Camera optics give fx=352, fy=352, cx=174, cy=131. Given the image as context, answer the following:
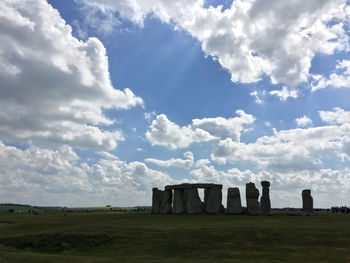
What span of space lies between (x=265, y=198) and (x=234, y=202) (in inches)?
165

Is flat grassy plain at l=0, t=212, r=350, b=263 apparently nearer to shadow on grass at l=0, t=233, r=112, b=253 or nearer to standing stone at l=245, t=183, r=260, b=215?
shadow on grass at l=0, t=233, r=112, b=253

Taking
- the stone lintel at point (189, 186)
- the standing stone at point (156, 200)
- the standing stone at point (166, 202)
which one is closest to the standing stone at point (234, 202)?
the stone lintel at point (189, 186)

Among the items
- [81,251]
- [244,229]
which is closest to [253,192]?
[244,229]

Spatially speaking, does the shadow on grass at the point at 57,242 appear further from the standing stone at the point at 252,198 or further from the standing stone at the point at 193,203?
the standing stone at the point at 252,198

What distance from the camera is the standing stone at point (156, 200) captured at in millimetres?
50062

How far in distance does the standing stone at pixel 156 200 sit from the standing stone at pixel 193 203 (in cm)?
581

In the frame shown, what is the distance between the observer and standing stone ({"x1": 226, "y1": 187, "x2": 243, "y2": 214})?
43.8 metres

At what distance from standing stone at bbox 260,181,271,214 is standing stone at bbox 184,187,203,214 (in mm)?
7850

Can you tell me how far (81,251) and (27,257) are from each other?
4.88 metres

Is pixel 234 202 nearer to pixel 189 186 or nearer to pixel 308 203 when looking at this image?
pixel 189 186

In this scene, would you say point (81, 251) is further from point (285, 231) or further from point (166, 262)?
point (285, 231)

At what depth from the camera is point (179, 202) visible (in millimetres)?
46750

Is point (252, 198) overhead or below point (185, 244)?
overhead

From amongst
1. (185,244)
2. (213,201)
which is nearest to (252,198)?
(213,201)
